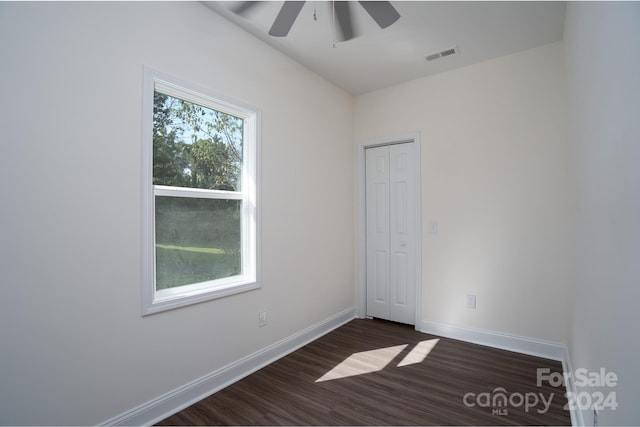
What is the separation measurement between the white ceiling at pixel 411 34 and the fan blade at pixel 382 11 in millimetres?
395

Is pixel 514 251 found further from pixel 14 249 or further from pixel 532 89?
pixel 14 249

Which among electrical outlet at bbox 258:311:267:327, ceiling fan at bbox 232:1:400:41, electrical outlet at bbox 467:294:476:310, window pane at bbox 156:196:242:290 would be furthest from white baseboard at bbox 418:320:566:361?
ceiling fan at bbox 232:1:400:41

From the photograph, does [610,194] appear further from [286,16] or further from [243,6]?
[243,6]

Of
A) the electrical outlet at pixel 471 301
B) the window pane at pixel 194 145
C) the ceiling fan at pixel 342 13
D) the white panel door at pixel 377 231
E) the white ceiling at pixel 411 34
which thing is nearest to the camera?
the ceiling fan at pixel 342 13

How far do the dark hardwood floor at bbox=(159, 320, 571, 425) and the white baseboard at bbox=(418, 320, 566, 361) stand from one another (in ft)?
0.26

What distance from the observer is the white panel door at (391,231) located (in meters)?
3.64

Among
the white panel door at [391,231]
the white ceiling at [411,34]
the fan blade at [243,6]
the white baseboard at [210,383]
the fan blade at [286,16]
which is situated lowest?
the white baseboard at [210,383]

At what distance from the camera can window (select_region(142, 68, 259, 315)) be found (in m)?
2.03

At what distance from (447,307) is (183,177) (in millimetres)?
2878

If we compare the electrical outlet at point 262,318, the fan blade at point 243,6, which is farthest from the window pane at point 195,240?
the fan blade at point 243,6

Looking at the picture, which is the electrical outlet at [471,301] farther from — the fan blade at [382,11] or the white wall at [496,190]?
the fan blade at [382,11]

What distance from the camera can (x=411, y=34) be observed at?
2658 mm

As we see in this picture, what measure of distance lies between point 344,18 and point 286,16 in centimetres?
35

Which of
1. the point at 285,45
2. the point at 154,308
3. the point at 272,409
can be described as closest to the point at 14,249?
the point at 154,308
